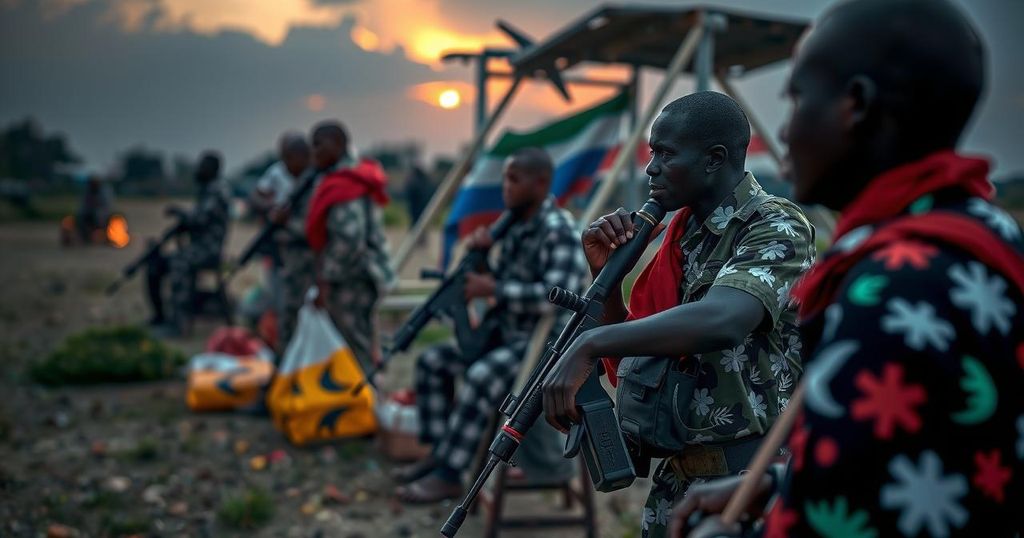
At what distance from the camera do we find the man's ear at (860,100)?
3.68 ft

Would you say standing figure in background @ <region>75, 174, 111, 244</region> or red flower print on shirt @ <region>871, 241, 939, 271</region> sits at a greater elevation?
red flower print on shirt @ <region>871, 241, 939, 271</region>

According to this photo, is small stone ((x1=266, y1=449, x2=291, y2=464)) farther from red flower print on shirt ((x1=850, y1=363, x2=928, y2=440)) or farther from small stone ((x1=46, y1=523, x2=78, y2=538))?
red flower print on shirt ((x1=850, y1=363, x2=928, y2=440))

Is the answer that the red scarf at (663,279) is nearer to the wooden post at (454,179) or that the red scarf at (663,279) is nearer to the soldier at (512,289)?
the soldier at (512,289)

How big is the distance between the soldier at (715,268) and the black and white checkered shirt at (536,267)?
2123mm

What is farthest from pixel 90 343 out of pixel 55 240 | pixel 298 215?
pixel 55 240

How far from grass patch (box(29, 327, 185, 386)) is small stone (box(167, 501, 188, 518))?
3056mm

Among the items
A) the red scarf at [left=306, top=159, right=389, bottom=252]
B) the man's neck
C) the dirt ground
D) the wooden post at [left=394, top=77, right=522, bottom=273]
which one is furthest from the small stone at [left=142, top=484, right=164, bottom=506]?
the man's neck

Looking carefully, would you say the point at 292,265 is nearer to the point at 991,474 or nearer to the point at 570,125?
the point at 570,125

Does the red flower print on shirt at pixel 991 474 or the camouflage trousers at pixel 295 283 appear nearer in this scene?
the red flower print on shirt at pixel 991 474

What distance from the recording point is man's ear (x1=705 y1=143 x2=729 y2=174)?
1976 mm

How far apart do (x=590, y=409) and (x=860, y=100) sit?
0.91 m

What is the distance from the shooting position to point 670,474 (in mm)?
2104

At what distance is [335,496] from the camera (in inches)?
190

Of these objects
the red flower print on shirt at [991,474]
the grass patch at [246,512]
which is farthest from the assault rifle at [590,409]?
the grass patch at [246,512]
